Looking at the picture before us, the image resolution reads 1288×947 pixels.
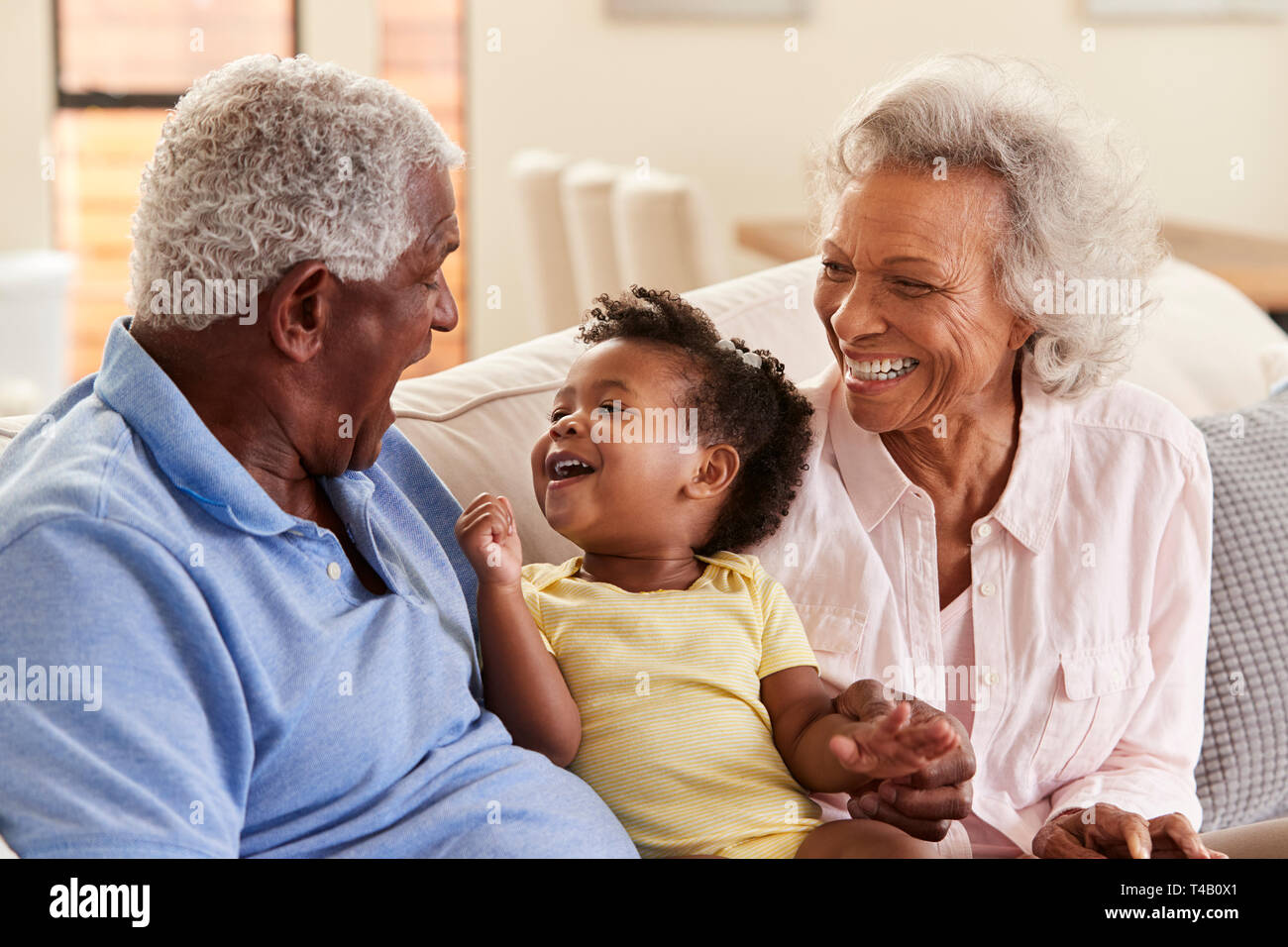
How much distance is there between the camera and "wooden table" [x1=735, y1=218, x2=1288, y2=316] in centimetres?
346

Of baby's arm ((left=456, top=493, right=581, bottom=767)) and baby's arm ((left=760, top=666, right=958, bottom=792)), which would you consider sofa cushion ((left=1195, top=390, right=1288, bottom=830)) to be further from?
baby's arm ((left=456, top=493, right=581, bottom=767))

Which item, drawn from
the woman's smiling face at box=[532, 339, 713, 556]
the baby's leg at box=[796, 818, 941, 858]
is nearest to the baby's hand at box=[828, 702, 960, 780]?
the baby's leg at box=[796, 818, 941, 858]

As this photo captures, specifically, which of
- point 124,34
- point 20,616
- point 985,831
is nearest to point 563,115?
point 124,34

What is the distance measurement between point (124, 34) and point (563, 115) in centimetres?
173

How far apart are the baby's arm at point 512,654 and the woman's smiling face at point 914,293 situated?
0.46 meters

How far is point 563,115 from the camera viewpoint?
17.4 ft

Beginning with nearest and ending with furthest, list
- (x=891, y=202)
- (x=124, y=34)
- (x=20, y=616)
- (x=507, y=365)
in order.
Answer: (x=20, y=616) < (x=891, y=202) < (x=507, y=365) < (x=124, y=34)

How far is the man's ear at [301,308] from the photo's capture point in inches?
44.0

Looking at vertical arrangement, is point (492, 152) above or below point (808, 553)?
above

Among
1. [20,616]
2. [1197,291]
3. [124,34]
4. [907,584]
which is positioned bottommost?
[907,584]

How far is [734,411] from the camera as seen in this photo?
1485 millimetres

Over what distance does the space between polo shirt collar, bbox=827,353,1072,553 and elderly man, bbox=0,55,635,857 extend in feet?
1.68

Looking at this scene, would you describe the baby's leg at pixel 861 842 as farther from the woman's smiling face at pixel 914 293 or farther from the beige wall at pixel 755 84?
the beige wall at pixel 755 84
